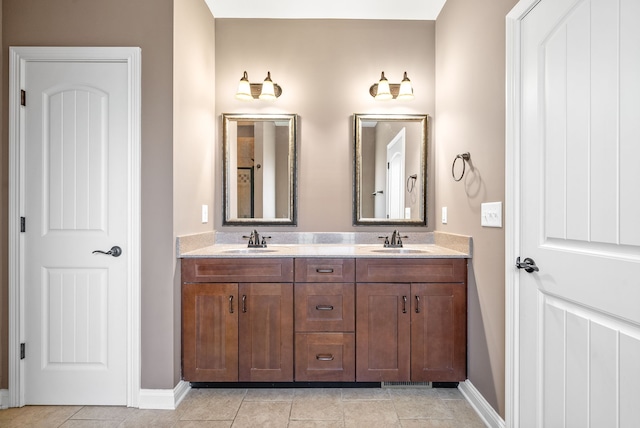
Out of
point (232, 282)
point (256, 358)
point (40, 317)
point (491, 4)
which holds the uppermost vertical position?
point (491, 4)

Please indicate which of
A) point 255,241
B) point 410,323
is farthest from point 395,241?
point 255,241

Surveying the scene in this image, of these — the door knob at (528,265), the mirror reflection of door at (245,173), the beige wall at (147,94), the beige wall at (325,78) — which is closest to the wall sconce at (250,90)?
the beige wall at (325,78)

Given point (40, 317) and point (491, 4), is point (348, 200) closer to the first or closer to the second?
point (491, 4)

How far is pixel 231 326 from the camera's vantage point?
2.18 m

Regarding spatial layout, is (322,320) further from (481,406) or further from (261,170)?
(261,170)

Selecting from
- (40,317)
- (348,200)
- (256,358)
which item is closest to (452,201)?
(348,200)

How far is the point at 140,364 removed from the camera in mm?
2076

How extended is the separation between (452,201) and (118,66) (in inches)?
88.1

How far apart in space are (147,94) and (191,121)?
0.33 metres

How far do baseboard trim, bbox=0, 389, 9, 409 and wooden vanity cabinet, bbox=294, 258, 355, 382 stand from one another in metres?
1.66

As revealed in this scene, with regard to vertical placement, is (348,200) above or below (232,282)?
above

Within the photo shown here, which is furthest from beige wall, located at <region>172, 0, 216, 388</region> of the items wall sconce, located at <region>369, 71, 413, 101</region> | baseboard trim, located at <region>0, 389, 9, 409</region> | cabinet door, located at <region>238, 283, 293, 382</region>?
wall sconce, located at <region>369, 71, 413, 101</region>

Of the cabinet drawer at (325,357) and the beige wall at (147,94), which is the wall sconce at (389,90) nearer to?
the beige wall at (147,94)

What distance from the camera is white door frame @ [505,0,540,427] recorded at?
1.68m
